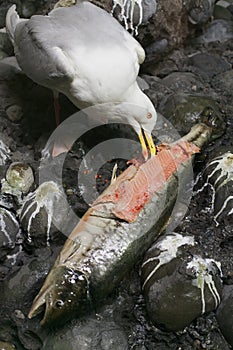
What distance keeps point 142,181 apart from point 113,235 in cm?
32

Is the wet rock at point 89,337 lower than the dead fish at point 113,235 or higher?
lower

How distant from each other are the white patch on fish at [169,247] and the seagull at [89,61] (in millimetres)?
477

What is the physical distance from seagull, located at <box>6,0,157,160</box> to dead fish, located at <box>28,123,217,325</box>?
16 cm

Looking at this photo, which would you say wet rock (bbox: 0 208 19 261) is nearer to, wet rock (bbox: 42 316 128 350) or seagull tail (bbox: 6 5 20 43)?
wet rock (bbox: 42 316 128 350)

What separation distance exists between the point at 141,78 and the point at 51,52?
791 millimetres

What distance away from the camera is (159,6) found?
3213mm

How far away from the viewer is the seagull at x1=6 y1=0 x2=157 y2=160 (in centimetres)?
255

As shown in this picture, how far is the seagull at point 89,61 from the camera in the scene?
2.55 m

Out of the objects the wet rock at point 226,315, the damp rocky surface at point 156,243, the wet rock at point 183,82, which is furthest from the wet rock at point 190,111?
the wet rock at point 226,315

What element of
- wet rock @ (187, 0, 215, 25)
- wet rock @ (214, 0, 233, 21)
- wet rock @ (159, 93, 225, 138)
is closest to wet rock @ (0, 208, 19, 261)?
wet rock @ (159, 93, 225, 138)

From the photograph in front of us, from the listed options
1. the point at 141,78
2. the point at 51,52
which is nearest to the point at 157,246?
the point at 51,52

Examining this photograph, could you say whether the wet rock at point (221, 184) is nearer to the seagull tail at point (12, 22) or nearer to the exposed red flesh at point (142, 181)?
the exposed red flesh at point (142, 181)

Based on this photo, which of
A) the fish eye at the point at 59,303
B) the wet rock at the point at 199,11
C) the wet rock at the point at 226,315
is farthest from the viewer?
the wet rock at the point at 199,11

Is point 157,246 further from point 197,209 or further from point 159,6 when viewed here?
point 159,6
